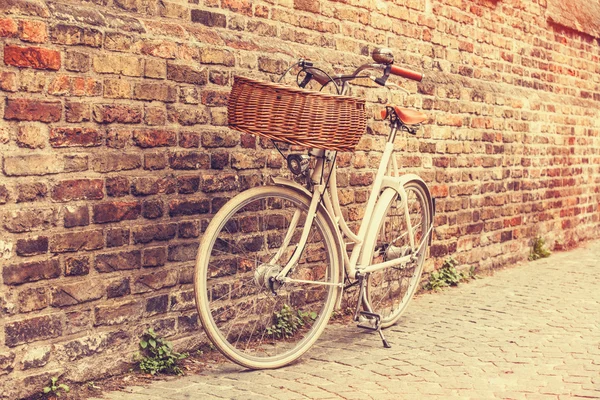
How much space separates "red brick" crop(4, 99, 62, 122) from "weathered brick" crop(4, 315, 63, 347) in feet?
2.70

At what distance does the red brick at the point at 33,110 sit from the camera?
3303mm

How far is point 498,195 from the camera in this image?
23.7 ft

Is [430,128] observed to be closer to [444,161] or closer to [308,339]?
[444,161]

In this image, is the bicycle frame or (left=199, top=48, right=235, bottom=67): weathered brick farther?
(left=199, top=48, right=235, bottom=67): weathered brick

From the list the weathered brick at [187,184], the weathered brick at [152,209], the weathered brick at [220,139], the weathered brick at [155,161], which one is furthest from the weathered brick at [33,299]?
the weathered brick at [220,139]

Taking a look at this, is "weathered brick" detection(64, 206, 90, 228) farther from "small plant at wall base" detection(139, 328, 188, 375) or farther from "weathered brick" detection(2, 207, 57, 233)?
"small plant at wall base" detection(139, 328, 188, 375)

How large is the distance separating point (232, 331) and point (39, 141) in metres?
1.52

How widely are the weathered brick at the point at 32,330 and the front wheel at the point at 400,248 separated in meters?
1.72

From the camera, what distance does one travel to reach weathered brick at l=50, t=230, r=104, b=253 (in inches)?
138

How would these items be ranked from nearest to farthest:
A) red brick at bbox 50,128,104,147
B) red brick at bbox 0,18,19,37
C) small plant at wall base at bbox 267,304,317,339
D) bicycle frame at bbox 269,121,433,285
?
1. red brick at bbox 0,18,19,37
2. red brick at bbox 50,128,104,147
3. bicycle frame at bbox 269,121,433,285
4. small plant at wall base at bbox 267,304,317,339

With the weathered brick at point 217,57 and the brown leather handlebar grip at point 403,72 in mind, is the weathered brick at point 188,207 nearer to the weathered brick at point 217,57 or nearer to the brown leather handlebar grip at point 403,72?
the weathered brick at point 217,57

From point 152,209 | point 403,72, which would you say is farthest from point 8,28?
point 403,72

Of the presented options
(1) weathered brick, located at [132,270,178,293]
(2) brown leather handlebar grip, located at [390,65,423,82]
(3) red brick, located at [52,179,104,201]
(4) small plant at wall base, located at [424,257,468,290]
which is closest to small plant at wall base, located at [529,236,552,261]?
(4) small plant at wall base, located at [424,257,468,290]

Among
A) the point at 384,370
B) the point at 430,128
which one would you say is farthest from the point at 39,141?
the point at 430,128
